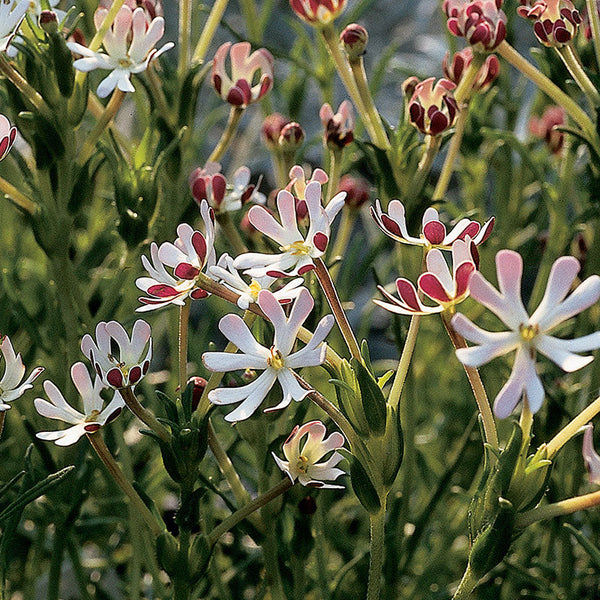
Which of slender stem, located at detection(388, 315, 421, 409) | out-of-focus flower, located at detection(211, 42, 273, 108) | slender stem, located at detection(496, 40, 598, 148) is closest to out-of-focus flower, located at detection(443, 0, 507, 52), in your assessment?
slender stem, located at detection(496, 40, 598, 148)

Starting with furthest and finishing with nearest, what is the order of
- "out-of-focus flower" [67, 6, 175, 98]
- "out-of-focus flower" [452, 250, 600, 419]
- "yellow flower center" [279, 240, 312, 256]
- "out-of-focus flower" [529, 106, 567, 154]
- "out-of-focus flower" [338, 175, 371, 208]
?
"out-of-focus flower" [529, 106, 567, 154], "out-of-focus flower" [338, 175, 371, 208], "out-of-focus flower" [67, 6, 175, 98], "yellow flower center" [279, 240, 312, 256], "out-of-focus flower" [452, 250, 600, 419]

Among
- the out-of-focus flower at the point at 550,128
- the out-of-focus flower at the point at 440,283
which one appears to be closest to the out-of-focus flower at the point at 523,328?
the out-of-focus flower at the point at 440,283

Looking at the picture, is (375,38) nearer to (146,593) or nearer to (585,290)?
(146,593)

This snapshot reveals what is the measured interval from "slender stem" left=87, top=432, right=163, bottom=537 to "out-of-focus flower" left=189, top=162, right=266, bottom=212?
212mm

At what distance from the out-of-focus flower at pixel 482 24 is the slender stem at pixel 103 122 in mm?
265

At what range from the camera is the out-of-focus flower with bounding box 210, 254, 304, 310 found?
0.50 meters

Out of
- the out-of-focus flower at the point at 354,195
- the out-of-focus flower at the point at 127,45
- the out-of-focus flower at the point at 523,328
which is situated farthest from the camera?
the out-of-focus flower at the point at 354,195

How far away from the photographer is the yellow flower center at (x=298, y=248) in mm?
506

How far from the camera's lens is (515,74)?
1.75 m

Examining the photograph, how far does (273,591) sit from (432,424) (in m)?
0.52

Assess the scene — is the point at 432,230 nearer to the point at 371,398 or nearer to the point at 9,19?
the point at 371,398

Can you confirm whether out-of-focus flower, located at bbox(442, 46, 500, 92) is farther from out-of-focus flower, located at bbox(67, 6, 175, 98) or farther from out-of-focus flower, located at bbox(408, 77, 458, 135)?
out-of-focus flower, located at bbox(67, 6, 175, 98)

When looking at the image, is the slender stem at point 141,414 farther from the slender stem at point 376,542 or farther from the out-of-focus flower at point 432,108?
the out-of-focus flower at point 432,108

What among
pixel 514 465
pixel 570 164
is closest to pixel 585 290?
pixel 514 465
